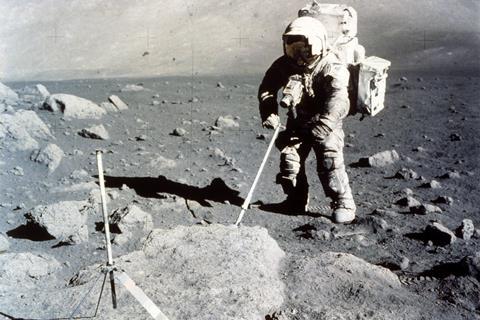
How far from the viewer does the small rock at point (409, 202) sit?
4723 mm

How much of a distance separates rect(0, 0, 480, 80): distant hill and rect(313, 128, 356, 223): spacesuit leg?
19.7ft

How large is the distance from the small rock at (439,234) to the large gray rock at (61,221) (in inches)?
114

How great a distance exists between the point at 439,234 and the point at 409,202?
0.68 metres

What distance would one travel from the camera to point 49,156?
19.4ft

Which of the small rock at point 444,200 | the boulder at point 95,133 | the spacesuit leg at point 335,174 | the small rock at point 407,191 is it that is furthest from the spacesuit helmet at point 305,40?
the boulder at point 95,133

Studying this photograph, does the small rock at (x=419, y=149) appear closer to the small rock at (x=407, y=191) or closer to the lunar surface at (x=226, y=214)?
the lunar surface at (x=226, y=214)

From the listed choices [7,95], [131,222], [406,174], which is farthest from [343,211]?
[7,95]

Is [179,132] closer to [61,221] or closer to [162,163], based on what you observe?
[162,163]

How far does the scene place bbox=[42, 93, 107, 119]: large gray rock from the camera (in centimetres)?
775

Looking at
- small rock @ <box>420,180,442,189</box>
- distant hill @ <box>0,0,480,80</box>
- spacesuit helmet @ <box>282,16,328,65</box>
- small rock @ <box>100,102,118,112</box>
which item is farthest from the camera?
distant hill @ <box>0,0,480,80</box>

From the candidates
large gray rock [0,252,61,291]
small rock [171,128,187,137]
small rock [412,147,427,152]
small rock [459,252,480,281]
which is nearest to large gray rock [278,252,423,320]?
small rock [459,252,480,281]

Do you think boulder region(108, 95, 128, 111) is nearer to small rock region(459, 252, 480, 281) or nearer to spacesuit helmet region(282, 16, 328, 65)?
spacesuit helmet region(282, 16, 328, 65)

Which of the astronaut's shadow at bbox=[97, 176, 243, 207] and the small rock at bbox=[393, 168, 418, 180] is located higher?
the astronaut's shadow at bbox=[97, 176, 243, 207]

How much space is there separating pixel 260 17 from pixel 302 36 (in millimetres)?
9010
